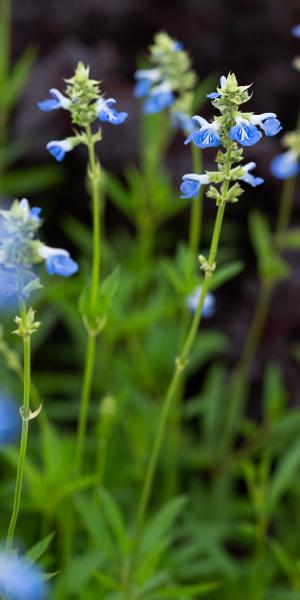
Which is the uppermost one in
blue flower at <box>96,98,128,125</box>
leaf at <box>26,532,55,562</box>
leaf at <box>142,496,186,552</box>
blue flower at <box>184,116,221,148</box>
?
blue flower at <box>96,98,128,125</box>

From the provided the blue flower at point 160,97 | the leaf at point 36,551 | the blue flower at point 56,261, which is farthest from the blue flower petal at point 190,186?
the blue flower at point 160,97

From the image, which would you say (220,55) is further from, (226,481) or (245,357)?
(226,481)

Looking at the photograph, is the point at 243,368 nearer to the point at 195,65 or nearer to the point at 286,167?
the point at 286,167

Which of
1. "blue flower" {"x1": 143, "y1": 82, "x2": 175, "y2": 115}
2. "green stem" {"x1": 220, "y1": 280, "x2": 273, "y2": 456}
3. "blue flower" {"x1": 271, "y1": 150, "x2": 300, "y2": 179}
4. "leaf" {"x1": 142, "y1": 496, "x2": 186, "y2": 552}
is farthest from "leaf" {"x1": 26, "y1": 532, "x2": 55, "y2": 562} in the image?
"blue flower" {"x1": 271, "y1": 150, "x2": 300, "y2": 179}

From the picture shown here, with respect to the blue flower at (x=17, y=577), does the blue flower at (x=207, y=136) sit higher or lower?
higher

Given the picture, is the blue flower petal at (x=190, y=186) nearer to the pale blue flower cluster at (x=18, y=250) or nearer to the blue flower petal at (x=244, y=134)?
the blue flower petal at (x=244, y=134)

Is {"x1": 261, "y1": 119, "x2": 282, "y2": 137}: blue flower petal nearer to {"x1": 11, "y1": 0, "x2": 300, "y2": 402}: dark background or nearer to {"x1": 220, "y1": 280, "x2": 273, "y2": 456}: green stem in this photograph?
{"x1": 220, "y1": 280, "x2": 273, "y2": 456}: green stem

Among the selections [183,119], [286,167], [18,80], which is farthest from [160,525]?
[18,80]
